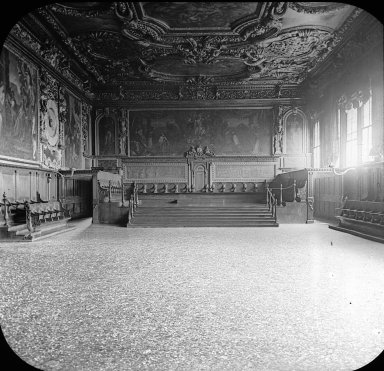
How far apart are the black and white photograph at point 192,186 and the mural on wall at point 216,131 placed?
0.11 m

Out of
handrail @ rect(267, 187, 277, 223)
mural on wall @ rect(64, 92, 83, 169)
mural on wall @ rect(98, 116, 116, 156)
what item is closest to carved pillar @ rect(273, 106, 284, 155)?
handrail @ rect(267, 187, 277, 223)

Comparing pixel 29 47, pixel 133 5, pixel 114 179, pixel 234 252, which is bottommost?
pixel 234 252

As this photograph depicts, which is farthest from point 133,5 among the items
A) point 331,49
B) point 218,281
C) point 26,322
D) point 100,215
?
point 26,322

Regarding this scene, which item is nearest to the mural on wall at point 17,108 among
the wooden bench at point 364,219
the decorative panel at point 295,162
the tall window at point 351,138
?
the wooden bench at point 364,219

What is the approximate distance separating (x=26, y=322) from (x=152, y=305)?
1.20 metres

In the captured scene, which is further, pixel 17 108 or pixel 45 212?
pixel 17 108

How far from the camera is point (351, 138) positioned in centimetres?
1338

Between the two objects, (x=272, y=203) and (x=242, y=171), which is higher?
(x=242, y=171)

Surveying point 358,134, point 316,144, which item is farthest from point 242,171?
point 358,134

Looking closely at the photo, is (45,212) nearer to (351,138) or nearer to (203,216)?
(203,216)

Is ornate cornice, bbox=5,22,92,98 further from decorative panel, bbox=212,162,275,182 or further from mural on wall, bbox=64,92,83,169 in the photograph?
decorative panel, bbox=212,162,275,182

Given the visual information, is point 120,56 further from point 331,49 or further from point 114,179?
point 331,49

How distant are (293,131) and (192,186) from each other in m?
6.43

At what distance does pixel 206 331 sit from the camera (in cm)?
292
